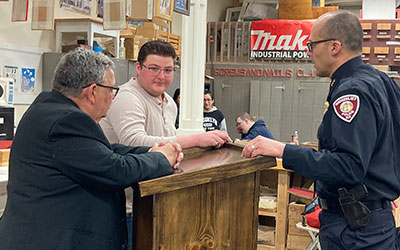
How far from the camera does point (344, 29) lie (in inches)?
80.8

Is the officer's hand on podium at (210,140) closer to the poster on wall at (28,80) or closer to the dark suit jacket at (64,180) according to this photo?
the dark suit jacket at (64,180)

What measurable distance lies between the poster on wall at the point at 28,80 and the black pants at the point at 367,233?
5173 mm

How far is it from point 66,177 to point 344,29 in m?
1.28

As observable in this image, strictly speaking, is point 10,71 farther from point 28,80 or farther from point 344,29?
point 344,29

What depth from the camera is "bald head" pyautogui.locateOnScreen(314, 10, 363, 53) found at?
205cm

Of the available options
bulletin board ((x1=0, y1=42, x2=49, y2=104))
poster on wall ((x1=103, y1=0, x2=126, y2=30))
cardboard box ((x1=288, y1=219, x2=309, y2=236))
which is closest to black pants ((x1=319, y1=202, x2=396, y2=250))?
poster on wall ((x1=103, y1=0, x2=126, y2=30))

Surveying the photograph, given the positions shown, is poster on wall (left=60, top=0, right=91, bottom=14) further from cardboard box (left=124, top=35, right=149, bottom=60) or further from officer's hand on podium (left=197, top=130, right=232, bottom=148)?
officer's hand on podium (left=197, top=130, right=232, bottom=148)

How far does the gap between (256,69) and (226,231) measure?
30.3ft

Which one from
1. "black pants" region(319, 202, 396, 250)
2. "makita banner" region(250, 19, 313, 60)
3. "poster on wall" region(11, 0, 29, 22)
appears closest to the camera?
"black pants" region(319, 202, 396, 250)

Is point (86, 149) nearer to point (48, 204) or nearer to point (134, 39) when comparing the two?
point (48, 204)

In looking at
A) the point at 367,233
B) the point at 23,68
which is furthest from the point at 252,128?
the point at 367,233

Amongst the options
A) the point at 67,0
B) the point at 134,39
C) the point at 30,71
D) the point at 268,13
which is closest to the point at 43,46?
the point at 30,71

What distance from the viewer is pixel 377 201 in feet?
6.62

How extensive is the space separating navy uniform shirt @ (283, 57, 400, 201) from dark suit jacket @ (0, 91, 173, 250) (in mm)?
680
